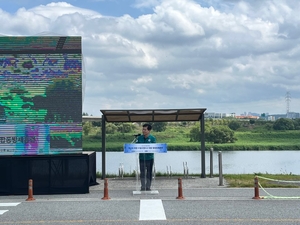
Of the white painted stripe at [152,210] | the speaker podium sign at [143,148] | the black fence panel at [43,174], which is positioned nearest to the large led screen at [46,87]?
the black fence panel at [43,174]

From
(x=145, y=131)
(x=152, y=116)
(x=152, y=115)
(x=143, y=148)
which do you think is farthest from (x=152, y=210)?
(x=152, y=116)

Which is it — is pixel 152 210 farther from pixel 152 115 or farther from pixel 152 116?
pixel 152 116

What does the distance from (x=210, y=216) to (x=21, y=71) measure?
345 inches

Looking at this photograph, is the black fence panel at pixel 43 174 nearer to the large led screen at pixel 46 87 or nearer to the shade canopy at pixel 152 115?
→ the large led screen at pixel 46 87

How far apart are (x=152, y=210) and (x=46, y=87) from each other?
6.66 m

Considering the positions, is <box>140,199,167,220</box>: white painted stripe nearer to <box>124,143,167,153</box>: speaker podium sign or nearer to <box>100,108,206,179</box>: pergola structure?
<box>124,143,167,153</box>: speaker podium sign

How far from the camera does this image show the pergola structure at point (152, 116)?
Result: 775 inches

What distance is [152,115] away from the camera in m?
20.4

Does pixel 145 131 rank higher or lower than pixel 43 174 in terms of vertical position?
higher

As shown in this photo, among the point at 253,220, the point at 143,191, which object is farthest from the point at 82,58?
the point at 253,220

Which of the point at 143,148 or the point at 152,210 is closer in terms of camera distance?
the point at 152,210

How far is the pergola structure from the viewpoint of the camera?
64.6 feet

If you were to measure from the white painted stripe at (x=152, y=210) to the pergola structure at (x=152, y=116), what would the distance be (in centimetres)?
624

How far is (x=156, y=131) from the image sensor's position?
165 ft
